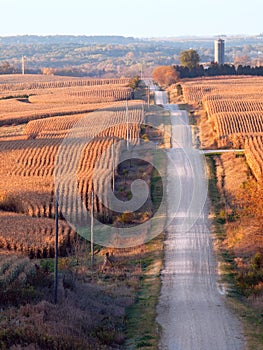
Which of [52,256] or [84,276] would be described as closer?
[84,276]

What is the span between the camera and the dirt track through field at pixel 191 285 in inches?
592

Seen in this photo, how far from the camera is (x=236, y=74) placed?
10069 centimetres

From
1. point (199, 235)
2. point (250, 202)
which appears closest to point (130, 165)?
point (199, 235)

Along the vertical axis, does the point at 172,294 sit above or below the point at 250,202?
below

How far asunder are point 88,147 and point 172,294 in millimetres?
25925

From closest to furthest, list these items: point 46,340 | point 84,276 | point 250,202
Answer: point 46,340 < point 84,276 < point 250,202

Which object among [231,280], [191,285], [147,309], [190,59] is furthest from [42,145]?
[190,59]

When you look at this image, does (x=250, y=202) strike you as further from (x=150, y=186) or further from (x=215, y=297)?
(x=150, y=186)

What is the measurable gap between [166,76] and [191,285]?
7345 centimetres

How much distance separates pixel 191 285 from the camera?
20234 mm

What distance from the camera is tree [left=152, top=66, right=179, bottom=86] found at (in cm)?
9161

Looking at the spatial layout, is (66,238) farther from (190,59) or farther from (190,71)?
(190,59)

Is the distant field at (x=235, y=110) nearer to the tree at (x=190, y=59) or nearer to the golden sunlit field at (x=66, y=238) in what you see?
the golden sunlit field at (x=66, y=238)

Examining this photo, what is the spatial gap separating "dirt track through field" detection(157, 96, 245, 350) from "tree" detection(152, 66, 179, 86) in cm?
5477
